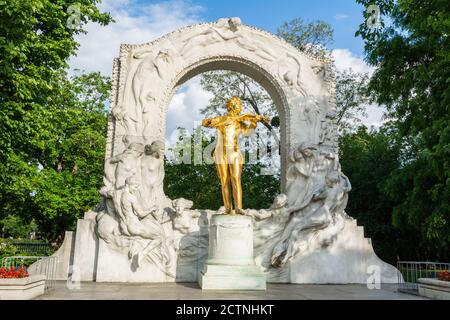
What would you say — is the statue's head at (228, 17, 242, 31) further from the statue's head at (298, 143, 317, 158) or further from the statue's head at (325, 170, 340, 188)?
the statue's head at (325, 170, 340, 188)

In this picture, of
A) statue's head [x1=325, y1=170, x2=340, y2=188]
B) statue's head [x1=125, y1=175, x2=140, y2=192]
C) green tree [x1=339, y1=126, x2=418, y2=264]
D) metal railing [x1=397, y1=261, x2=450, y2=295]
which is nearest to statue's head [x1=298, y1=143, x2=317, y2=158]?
statue's head [x1=325, y1=170, x2=340, y2=188]

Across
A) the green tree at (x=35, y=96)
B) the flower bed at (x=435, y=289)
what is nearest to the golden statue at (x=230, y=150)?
the flower bed at (x=435, y=289)

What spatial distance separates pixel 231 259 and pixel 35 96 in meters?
7.41

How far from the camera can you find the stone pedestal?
8531 millimetres

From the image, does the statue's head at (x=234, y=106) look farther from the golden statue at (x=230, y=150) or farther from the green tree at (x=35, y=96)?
the green tree at (x=35, y=96)

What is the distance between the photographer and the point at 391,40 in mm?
13211

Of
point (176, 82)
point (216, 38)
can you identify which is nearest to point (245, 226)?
point (176, 82)

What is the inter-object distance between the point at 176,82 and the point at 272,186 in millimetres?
9060

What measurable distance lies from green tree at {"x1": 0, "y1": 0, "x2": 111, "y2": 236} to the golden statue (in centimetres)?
471

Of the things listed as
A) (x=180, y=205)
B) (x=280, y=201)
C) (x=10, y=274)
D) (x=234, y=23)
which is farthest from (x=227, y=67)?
(x=10, y=274)

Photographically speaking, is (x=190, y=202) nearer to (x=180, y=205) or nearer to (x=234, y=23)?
(x=180, y=205)

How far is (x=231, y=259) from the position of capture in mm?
8945

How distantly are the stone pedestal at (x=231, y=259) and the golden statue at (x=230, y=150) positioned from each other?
2.11 feet

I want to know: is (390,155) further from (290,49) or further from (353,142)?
(290,49)
